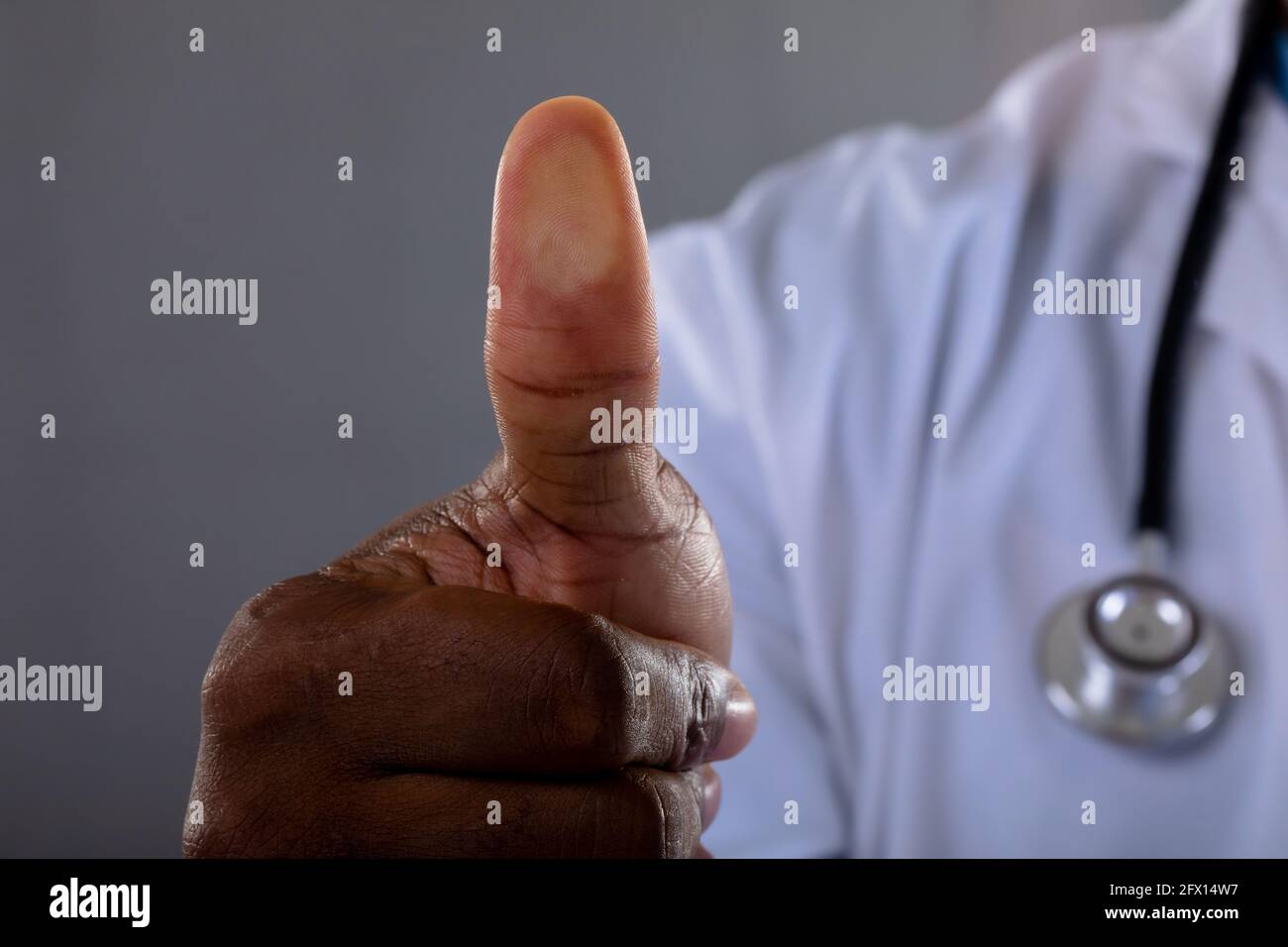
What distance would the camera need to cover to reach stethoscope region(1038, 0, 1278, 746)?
0.58 meters

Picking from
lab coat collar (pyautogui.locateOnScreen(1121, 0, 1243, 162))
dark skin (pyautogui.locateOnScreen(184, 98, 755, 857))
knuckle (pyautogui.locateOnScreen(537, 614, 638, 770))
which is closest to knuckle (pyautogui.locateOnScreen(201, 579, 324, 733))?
dark skin (pyautogui.locateOnScreen(184, 98, 755, 857))

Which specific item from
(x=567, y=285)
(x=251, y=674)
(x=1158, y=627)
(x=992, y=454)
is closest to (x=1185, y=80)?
(x=992, y=454)

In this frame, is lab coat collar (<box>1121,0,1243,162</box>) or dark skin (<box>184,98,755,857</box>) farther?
lab coat collar (<box>1121,0,1243,162</box>)

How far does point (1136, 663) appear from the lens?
1.87 ft

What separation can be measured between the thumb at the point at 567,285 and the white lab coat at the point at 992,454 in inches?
15.0

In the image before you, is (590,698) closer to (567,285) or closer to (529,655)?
(529,655)

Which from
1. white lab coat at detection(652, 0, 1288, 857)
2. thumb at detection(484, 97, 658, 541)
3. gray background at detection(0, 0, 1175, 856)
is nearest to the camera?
thumb at detection(484, 97, 658, 541)

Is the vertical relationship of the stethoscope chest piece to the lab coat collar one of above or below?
below

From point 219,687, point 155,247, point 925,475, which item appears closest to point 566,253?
point 219,687

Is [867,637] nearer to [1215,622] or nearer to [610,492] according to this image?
[1215,622]

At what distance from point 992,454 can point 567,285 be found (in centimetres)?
44

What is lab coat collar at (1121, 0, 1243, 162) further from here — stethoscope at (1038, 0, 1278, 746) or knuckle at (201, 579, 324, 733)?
knuckle at (201, 579, 324, 733)

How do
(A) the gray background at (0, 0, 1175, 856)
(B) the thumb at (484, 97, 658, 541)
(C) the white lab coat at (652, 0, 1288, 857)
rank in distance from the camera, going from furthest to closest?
(C) the white lab coat at (652, 0, 1288, 857), (A) the gray background at (0, 0, 1175, 856), (B) the thumb at (484, 97, 658, 541)

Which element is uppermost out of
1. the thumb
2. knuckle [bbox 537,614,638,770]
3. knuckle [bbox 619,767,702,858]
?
the thumb
